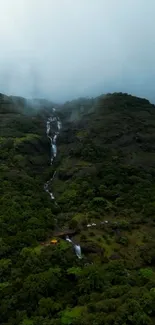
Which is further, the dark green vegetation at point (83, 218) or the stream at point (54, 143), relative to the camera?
the stream at point (54, 143)

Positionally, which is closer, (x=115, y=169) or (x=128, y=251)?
(x=128, y=251)

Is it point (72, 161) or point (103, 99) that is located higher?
point (103, 99)

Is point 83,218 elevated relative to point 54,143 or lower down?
lower down

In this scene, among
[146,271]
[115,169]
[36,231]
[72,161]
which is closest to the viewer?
[146,271]

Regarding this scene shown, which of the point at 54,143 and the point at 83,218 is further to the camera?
the point at 54,143

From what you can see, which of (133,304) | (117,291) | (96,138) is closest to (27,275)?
(117,291)

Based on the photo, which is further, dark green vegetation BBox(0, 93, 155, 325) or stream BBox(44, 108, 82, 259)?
stream BBox(44, 108, 82, 259)

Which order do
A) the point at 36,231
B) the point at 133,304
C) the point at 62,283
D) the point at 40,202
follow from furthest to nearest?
the point at 40,202
the point at 36,231
the point at 62,283
the point at 133,304

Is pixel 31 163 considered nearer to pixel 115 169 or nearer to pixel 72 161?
pixel 72 161
